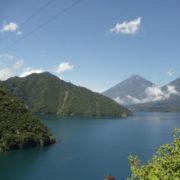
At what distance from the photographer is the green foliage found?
65.0 feet

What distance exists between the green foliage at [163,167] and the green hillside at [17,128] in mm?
102652

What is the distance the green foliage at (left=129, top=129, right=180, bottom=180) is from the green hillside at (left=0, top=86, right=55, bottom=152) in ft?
337

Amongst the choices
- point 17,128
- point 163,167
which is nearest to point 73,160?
point 17,128

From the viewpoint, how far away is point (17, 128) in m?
138

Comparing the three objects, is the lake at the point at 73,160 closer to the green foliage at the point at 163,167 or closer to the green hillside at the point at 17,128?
the green hillside at the point at 17,128

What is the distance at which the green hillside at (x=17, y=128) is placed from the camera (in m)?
127

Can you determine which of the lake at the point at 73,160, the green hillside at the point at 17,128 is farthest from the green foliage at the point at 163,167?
the green hillside at the point at 17,128

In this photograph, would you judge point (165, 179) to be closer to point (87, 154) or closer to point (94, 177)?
point (94, 177)

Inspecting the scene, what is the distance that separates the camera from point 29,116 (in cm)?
15250

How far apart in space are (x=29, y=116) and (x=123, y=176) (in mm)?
75910

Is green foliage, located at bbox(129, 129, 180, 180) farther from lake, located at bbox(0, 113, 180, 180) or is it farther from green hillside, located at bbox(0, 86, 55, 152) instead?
green hillside, located at bbox(0, 86, 55, 152)

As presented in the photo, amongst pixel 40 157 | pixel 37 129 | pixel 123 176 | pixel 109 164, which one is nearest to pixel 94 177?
pixel 123 176

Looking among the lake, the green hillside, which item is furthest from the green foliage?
the green hillside

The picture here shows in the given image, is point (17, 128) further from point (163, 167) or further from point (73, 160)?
point (163, 167)
